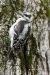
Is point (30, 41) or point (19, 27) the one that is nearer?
point (19, 27)

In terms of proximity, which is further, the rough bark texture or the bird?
the rough bark texture

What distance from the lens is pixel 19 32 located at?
4.92 m

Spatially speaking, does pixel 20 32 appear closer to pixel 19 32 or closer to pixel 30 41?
pixel 19 32

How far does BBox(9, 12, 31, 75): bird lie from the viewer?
192 inches

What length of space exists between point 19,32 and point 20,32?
0.02 meters

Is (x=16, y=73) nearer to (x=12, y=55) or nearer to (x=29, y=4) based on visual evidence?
(x=12, y=55)

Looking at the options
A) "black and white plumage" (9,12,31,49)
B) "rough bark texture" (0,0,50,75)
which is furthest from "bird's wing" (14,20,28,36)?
"rough bark texture" (0,0,50,75)

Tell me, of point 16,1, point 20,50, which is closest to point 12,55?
point 20,50

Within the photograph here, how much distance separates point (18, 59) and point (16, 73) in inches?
8.4

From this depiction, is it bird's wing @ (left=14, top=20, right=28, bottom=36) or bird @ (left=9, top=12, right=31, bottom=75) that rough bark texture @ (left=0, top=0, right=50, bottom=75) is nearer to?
bird @ (left=9, top=12, right=31, bottom=75)

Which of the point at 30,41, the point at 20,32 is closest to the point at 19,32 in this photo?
the point at 20,32

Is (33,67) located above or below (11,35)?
below

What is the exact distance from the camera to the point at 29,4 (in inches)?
224

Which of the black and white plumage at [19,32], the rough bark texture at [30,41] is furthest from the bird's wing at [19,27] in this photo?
the rough bark texture at [30,41]
